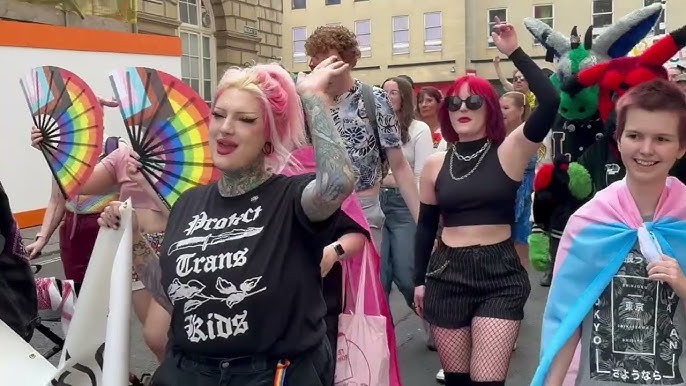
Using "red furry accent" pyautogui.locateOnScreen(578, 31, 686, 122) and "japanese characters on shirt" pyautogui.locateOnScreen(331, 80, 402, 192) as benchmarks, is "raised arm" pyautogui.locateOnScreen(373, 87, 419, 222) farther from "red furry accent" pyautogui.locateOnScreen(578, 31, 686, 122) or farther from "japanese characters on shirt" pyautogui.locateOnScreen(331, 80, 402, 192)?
"red furry accent" pyautogui.locateOnScreen(578, 31, 686, 122)

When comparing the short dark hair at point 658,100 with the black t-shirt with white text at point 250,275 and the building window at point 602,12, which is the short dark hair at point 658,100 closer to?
the black t-shirt with white text at point 250,275

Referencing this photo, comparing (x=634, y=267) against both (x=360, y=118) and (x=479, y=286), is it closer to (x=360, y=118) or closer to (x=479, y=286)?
(x=479, y=286)

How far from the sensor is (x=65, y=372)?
90.4 inches

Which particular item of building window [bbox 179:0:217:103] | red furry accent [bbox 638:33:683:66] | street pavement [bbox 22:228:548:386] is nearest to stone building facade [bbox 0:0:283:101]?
building window [bbox 179:0:217:103]

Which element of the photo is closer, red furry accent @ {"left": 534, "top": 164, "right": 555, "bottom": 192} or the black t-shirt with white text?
the black t-shirt with white text

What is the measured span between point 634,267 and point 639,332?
0.20m

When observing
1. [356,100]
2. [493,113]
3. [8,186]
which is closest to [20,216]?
[8,186]

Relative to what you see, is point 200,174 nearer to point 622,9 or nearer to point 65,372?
point 65,372

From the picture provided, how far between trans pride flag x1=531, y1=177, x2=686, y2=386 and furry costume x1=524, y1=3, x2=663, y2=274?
129cm

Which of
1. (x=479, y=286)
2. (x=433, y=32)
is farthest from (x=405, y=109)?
(x=433, y=32)

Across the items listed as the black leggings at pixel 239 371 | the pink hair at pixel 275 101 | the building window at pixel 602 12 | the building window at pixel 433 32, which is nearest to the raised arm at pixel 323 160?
the pink hair at pixel 275 101

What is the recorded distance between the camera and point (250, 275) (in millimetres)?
1978

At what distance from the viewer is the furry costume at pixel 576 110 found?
362 centimetres

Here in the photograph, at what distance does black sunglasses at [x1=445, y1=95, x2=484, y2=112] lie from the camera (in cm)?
326
